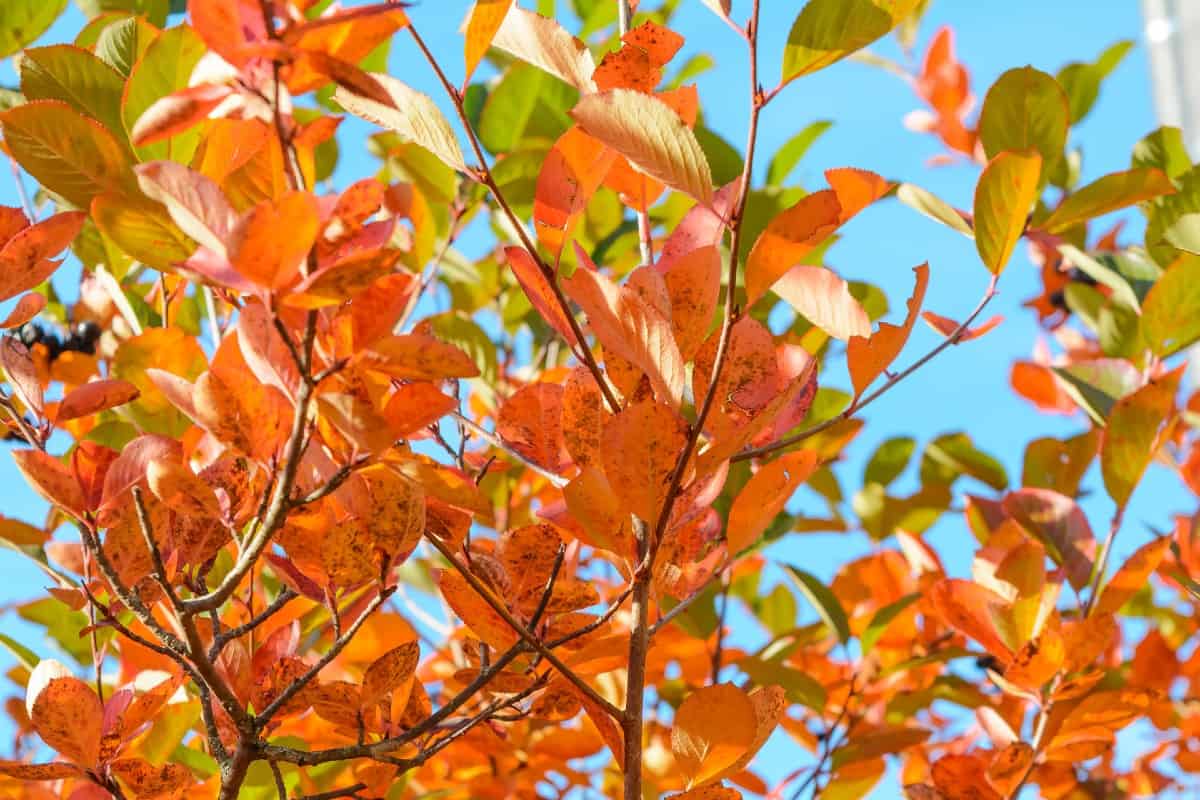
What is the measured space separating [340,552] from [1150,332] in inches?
35.2

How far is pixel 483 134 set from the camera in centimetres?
138

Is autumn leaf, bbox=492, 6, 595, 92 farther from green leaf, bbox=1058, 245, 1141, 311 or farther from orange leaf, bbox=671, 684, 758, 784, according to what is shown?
green leaf, bbox=1058, 245, 1141, 311

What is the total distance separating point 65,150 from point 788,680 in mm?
878

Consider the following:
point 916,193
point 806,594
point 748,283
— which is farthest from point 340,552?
point 806,594

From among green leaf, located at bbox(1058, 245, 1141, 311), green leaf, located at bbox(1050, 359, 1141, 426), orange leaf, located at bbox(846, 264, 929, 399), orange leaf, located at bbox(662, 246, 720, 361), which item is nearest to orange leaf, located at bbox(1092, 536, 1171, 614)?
green leaf, located at bbox(1050, 359, 1141, 426)

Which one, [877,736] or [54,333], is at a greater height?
[54,333]

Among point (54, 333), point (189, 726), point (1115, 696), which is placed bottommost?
point (1115, 696)

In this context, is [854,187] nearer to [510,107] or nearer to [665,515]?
[665,515]

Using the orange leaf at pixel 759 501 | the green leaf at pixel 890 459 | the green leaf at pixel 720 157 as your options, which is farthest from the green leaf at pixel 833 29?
the green leaf at pixel 890 459

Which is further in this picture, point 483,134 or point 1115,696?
point 483,134

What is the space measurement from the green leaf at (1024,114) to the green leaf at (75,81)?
675mm

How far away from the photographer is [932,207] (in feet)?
3.09

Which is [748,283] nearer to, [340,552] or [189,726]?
[340,552]

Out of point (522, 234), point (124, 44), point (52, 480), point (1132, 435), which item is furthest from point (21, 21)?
point (1132, 435)
